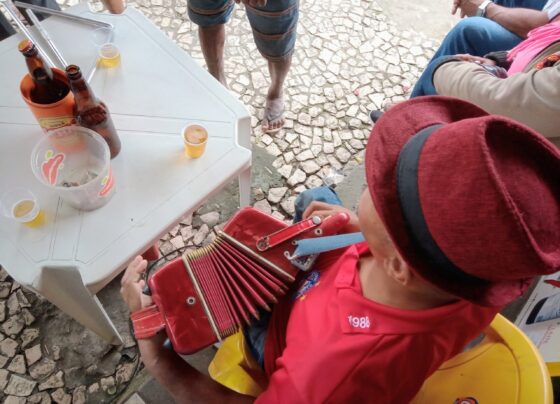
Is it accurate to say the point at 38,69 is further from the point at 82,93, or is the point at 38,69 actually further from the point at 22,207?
the point at 22,207

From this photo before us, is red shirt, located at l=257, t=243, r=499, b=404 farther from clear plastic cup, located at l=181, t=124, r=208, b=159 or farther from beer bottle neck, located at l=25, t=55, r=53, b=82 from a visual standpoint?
beer bottle neck, located at l=25, t=55, r=53, b=82

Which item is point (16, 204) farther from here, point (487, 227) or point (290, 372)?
point (487, 227)

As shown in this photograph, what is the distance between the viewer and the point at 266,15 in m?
1.77

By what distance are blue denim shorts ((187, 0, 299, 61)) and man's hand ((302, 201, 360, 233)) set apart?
0.92 m

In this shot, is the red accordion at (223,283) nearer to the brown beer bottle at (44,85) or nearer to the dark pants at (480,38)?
the brown beer bottle at (44,85)

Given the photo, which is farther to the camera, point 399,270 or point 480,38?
A: point 480,38

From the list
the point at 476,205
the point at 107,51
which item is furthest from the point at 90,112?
the point at 476,205

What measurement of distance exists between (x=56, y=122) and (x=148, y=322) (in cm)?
61

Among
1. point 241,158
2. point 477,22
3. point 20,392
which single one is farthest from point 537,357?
point 20,392

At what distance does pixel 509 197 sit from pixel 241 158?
910 millimetres

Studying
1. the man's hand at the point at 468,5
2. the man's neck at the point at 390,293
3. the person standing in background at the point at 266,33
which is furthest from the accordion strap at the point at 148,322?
the man's hand at the point at 468,5

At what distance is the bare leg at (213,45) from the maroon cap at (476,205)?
165 cm

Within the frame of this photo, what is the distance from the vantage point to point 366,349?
0.81 m

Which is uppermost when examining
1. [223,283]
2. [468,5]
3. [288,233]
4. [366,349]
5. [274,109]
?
[468,5]
